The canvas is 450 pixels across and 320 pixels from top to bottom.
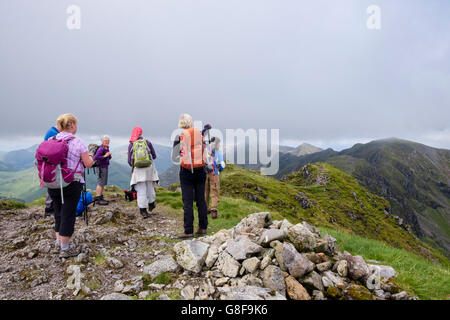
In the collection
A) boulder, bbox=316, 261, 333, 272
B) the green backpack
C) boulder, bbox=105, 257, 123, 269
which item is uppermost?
the green backpack

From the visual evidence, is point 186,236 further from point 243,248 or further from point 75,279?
point 75,279

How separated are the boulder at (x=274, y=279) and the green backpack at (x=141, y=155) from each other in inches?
284

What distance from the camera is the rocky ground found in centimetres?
464

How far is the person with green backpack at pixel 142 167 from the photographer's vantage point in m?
9.91

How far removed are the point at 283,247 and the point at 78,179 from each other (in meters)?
5.98

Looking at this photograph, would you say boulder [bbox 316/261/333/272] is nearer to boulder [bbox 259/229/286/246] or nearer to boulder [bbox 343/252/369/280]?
boulder [bbox 343/252/369/280]

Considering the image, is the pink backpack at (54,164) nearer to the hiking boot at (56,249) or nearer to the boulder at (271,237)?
the hiking boot at (56,249)

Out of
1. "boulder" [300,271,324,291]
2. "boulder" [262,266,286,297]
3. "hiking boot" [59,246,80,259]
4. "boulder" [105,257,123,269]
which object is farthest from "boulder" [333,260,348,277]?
"hiking boot" [59,246,80,259]

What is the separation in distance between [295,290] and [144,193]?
8417 mm

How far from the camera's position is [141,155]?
9867 mm

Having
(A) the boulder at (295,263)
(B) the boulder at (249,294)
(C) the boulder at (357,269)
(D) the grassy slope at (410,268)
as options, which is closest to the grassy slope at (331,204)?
(D) the grassy slope at (410,268)

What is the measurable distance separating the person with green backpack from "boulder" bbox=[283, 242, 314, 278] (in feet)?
23.8

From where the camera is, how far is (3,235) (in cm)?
808
